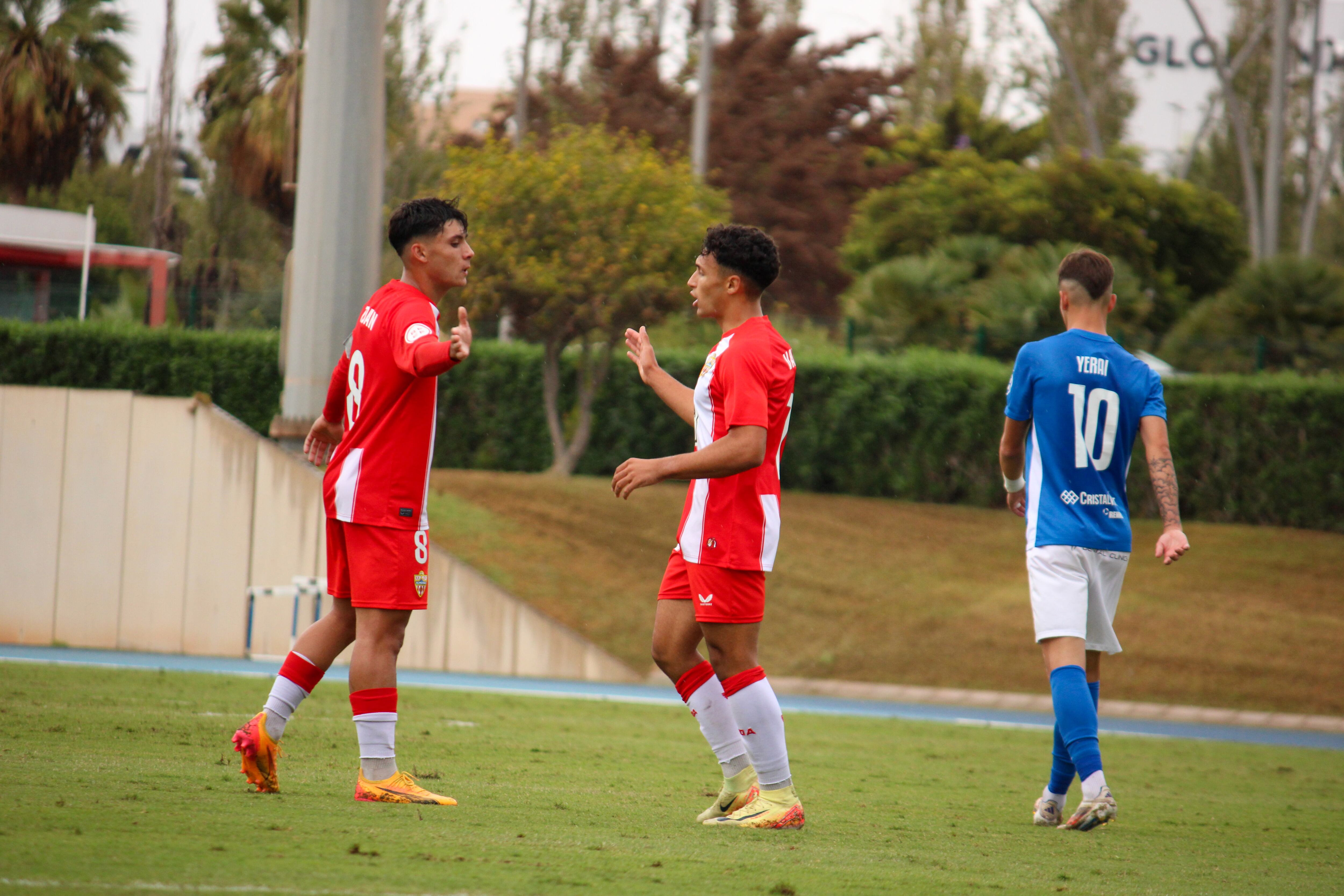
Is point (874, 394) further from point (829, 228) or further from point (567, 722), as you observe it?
point (829, 228)

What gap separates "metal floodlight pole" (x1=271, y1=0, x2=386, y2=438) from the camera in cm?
1270

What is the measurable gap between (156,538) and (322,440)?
8791 mm

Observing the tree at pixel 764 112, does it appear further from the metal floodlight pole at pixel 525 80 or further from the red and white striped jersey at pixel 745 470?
the red and white striped jersey at pixel 745 470

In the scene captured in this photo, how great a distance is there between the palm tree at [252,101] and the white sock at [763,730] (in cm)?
2349

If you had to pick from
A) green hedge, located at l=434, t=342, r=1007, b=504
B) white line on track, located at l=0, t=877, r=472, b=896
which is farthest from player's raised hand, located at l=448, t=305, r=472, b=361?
green hedge, located at l=434, t=342, r=1007, b=504

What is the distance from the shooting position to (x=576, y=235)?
18781mm

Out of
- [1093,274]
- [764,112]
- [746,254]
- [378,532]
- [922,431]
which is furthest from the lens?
[764,112]

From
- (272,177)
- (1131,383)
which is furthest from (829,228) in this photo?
(1131,383)

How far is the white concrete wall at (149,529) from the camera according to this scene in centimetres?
1330

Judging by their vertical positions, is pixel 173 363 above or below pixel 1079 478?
above

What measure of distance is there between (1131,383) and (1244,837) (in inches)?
73.9

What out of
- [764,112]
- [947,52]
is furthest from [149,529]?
[947,52]

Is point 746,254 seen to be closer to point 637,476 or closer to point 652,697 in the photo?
point 637,476

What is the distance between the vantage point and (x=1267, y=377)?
19.4 m
